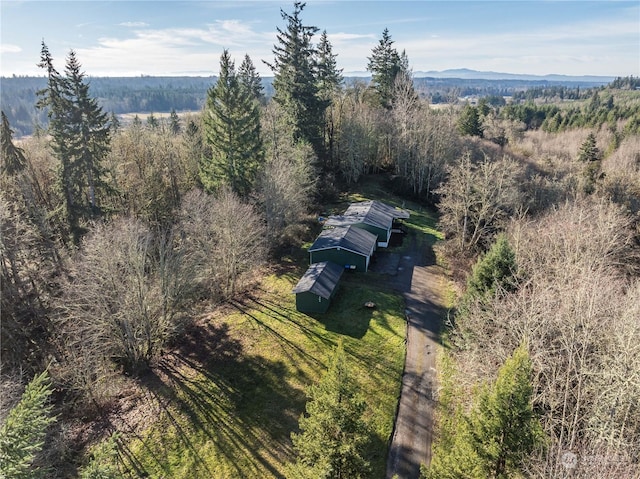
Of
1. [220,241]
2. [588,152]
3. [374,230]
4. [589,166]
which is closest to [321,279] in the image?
[220,241]

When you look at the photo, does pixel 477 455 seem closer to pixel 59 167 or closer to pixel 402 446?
pixel 402 446

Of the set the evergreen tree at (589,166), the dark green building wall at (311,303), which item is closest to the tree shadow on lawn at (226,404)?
the dark green building wall at (311,303)

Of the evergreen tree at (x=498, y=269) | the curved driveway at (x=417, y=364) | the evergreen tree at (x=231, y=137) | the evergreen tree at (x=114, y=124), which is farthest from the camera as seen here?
the evergreen tree at (x=114, y=124)

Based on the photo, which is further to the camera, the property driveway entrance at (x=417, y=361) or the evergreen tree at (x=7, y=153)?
the evergreen tree at (x=7, y=153)

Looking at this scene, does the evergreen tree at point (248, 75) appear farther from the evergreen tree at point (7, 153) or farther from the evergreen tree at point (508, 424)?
the evergreen tree at point (508, 424)

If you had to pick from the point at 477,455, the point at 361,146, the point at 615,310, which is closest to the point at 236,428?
the point at 477,455

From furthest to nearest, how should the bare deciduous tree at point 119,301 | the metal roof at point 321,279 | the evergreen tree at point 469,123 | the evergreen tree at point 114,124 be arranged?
the evergreen tree at point 469,123 → the evergreen tree at point 114,124 → the metal roof at point 321,279 → the bare deciduous tree at point 119,301

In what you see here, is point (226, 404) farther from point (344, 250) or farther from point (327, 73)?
point (327, 73)
